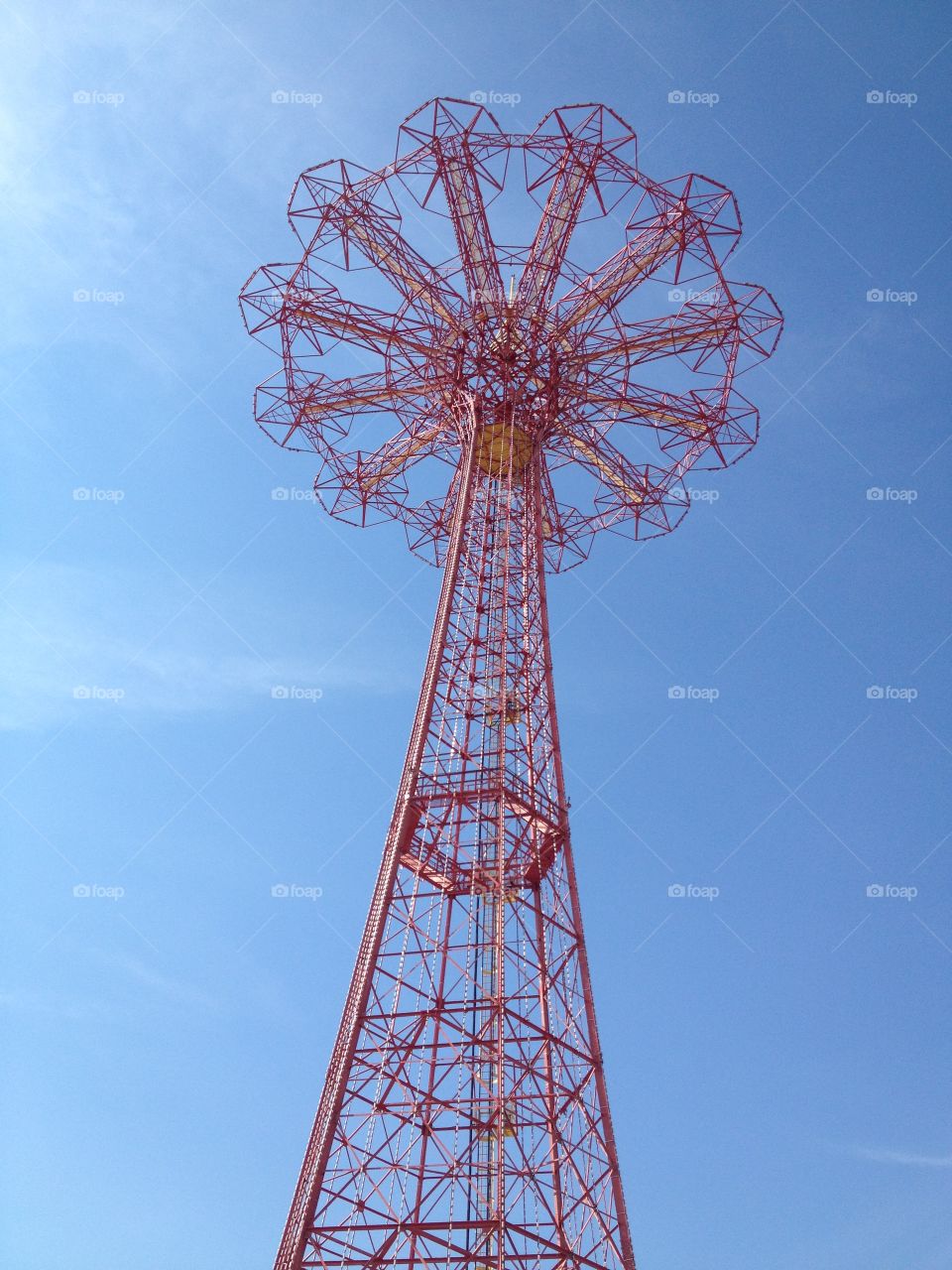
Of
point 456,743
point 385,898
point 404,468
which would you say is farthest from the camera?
point 404,468

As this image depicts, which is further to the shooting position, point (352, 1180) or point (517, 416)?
point (517, 416)

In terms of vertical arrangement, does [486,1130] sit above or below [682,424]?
below

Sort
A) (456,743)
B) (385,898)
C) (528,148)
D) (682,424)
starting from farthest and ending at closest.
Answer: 1. (682,424)
2. (528,148)
3. (456,743)
4. (385,898)

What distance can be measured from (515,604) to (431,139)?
1152 centimetres

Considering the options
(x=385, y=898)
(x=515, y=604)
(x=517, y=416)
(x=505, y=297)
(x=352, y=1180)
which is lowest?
(x=352, y=1180)

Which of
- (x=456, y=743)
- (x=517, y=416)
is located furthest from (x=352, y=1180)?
(x=517, y=416)

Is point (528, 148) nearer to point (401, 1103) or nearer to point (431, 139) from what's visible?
point (431, 139)

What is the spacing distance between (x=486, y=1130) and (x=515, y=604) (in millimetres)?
13076

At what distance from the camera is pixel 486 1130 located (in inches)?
1019

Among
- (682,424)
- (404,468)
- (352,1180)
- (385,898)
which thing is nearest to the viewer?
(352,1180)

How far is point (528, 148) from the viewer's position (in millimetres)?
33688

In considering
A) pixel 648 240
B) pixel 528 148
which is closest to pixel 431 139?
pixel 528 148

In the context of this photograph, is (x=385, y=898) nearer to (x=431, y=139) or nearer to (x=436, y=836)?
(x=436, y=836)

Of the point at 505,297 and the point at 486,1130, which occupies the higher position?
the point at 505,297
